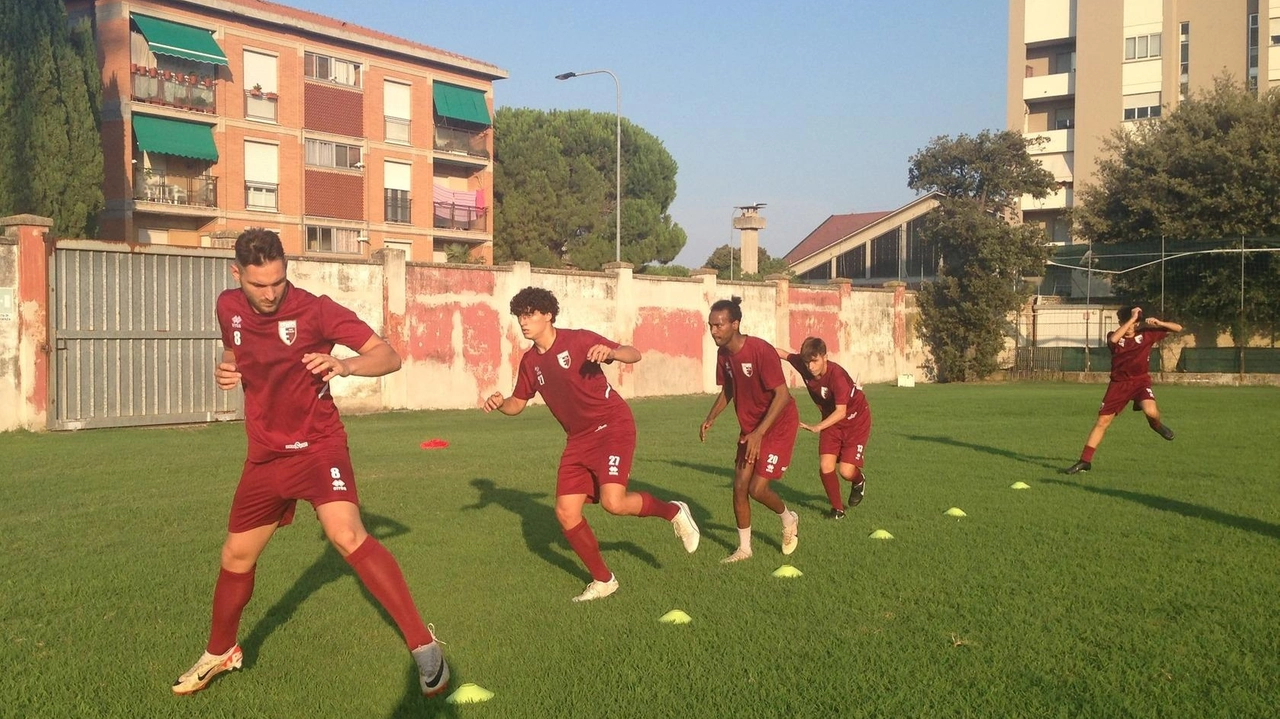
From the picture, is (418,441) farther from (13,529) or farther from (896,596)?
(896,596)

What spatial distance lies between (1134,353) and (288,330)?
10.8 meters

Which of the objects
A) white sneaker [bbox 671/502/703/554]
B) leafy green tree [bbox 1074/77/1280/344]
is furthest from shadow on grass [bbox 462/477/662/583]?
leafy green tree [bbox 1074/77/1280/344]

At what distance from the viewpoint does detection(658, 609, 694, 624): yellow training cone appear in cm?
607

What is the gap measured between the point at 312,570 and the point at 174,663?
2.05 m

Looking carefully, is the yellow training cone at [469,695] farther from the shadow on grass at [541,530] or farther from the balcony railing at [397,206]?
the balcony railing at [397,206]

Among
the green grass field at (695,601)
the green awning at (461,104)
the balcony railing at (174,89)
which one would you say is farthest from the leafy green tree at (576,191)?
the green grass field at (695,601)

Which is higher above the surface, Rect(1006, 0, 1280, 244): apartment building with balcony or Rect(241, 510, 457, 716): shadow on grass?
Rect(1006, 0, 1280, 244): apartment building with balcony

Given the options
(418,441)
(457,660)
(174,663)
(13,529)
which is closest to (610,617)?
(457,660)

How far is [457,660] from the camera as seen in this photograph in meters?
5.41

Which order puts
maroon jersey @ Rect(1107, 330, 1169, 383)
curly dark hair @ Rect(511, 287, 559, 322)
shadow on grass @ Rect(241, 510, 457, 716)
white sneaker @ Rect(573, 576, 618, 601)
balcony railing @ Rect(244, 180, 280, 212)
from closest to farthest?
shadow on grass @ Rect(241, 510, 457, 716)
white sneaker @ Rect(573, 576, 618, 601)
curly dark hair @ Rect(511, 287, 559, 322)
maroon jersey @ Rect(1107, 330, 1169, 383)
balcony railing @ Rect(244, 180, 280, 212)

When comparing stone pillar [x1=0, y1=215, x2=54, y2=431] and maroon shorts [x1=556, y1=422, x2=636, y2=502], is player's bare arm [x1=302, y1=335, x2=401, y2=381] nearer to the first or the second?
maroon shorts [x1=556, y1=422, x2=636, y2=502]

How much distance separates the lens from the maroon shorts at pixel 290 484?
16.5ft

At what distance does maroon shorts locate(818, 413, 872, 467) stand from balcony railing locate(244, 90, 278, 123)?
34085mm

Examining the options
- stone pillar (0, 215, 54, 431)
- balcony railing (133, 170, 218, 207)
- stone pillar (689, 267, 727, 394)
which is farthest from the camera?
Result: balcony railing (133, 170, 218, 207)
